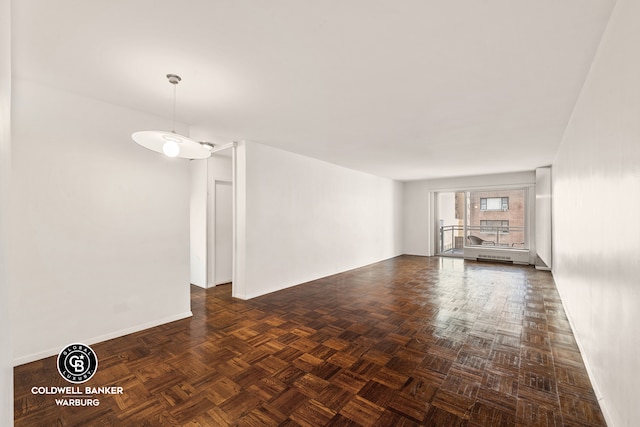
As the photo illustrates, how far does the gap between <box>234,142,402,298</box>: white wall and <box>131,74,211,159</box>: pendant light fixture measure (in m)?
1.89

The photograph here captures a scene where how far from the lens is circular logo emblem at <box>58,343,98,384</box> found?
220cm

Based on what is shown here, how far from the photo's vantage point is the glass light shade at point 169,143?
197 centimetres

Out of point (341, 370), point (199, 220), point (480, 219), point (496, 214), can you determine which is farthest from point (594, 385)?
point (480, 219)

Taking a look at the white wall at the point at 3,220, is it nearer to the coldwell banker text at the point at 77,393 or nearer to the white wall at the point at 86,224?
the coldwell banker text at the point at 77,393

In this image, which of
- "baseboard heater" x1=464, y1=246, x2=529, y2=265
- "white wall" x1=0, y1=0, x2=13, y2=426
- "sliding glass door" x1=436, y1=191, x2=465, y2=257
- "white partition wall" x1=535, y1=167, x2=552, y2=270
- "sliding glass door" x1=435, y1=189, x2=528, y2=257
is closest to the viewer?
"white wall" x1=0, y1=0, x2=13, y2=426

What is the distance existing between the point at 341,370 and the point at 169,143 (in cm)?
219

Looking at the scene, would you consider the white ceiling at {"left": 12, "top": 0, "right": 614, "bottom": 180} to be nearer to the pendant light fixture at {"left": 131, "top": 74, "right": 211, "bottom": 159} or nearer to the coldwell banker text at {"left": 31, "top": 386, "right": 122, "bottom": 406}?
the pendant light fixture at {"left": 131, "top": 74, "right": 211, "bottom": 159}

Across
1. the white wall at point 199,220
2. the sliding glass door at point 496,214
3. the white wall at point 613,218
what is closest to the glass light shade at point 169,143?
the white wall at point 613,218

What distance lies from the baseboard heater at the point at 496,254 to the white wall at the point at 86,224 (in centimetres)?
745

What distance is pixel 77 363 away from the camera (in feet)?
7.84

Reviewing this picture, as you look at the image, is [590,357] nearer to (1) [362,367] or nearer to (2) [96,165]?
(1) [362,367]

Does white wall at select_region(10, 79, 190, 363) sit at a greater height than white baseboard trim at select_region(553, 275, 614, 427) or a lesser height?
greater

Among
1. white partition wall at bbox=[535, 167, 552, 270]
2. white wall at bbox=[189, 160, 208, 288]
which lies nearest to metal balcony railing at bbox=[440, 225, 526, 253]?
white partition wall at bbox=[535, 167, 552, 270]

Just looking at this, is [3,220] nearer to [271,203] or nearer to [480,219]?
[271,203]
